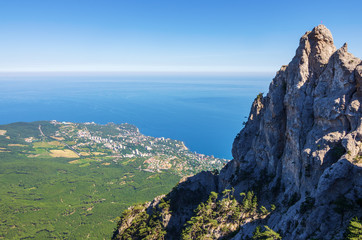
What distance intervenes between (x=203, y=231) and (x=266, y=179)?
569 inches

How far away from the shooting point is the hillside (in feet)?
311

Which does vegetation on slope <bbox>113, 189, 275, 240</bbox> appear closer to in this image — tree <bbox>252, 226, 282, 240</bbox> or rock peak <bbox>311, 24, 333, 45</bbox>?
tree <bbox>252, 226, 282, 240</bbox>

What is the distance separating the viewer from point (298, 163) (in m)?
29.3

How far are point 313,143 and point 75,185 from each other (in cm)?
14215

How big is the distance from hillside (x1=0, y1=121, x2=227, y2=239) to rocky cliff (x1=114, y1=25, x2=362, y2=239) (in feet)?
110

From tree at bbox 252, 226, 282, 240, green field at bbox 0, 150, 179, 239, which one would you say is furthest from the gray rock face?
green field at bbox 0, 150, 179, 239

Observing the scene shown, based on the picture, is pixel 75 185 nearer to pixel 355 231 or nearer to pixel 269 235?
pixel 269 235

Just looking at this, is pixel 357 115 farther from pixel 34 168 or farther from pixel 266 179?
pixel 34 168

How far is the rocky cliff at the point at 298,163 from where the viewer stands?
20.8 m

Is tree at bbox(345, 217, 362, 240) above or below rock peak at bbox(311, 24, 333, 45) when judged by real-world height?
below

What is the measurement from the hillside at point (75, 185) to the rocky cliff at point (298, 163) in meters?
33.5

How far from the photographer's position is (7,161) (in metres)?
164

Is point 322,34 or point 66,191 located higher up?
point 322,34

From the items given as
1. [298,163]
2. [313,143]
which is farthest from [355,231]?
[298,163]
